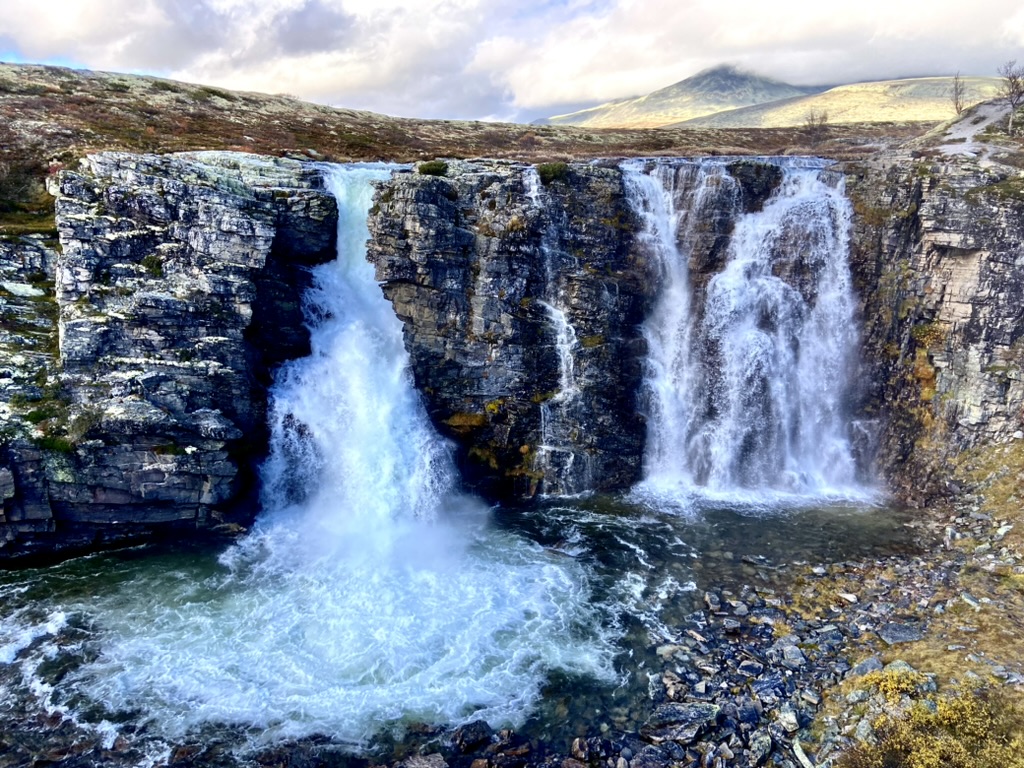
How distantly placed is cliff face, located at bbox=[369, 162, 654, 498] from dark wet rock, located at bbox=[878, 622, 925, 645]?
15.9 metres

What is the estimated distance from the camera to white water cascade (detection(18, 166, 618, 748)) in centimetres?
1942

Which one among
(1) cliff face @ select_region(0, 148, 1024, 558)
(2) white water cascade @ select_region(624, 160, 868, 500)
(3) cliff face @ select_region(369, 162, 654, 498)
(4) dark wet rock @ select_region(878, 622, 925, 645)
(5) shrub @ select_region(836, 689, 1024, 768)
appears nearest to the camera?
(5) shrub @ select_region(836, 689, 1024, 768)

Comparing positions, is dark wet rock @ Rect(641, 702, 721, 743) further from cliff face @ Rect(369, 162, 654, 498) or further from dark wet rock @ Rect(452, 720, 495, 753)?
cliff face @ Rect(369, 162, 654, 498)

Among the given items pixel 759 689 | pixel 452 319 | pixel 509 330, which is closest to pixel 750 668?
pixel 759 689

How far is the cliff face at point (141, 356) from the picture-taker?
26031 millimetres

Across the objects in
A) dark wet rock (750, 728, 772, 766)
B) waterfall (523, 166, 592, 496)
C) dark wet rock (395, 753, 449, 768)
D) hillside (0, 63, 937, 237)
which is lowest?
dark wet rock (395, 753, 449, 768)

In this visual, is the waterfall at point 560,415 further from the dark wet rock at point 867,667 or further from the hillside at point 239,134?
the hillside at point 239,134

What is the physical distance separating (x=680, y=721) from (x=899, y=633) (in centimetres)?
932

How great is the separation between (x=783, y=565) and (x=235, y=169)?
35.9 meters

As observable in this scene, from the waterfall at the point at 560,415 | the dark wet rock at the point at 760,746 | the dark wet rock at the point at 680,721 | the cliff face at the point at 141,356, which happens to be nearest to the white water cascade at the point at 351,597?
the dark wet rock at the point at 680,721

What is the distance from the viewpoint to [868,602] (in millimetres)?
23375

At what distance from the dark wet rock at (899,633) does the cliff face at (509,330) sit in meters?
15.9

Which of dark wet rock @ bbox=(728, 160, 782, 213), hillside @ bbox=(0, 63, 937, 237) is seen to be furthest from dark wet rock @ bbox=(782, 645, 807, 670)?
hillside @ bbox=(0, 63, 937, 237)

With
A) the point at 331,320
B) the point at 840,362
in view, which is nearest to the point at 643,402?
the point at 840,362
